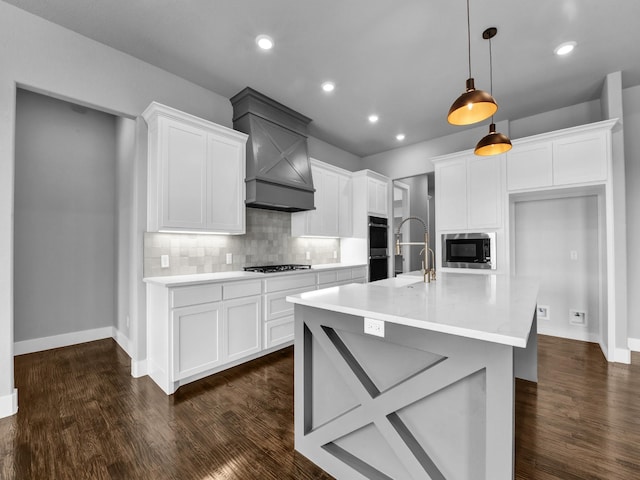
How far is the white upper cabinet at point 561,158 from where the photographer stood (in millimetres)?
3201

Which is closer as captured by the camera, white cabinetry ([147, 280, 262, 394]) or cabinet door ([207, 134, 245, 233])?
white cabinetry ([147, 280, 262, 394])

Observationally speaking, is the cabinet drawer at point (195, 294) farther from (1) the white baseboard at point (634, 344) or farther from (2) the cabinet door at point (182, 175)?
(1) the white baseboard at point (634, 344)

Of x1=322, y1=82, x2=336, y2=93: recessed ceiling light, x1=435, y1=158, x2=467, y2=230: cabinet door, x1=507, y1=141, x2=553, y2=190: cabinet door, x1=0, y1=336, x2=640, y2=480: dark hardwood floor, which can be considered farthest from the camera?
x1=435, y1=158, x2=467, y2=230: cabinet door

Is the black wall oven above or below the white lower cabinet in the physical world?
above

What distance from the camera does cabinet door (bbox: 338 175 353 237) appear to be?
485cm

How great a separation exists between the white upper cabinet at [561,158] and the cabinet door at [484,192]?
0.14 m

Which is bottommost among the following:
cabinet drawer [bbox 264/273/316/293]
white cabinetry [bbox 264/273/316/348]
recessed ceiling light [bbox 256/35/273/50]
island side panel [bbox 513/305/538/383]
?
island side panel [bbox 513/305/538/383]

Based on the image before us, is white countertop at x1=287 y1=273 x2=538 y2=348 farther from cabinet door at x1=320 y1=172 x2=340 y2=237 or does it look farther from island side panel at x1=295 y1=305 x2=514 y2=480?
cabinet door at x1=320 y1=172 x2=340 y2=237

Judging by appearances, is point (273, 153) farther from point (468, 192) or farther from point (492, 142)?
point (468, 192)

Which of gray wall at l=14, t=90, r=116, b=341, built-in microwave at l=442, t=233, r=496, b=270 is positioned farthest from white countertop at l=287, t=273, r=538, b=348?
gray wall at l=14, t=90, r=116, b=341

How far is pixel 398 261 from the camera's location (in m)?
5.59

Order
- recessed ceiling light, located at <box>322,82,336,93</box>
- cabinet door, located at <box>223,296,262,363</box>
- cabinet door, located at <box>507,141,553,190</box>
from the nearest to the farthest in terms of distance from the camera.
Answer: cabinet door, located at <box>223,296,262,363</box> < recessed ceiling light, located at <box>322,82,336,93</box> < cabinet door, located at <box>507,141,553,190</box>

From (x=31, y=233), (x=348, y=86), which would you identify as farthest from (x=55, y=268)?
(x=348, y=86)

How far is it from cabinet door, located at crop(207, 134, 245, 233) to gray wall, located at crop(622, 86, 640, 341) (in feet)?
14.9
